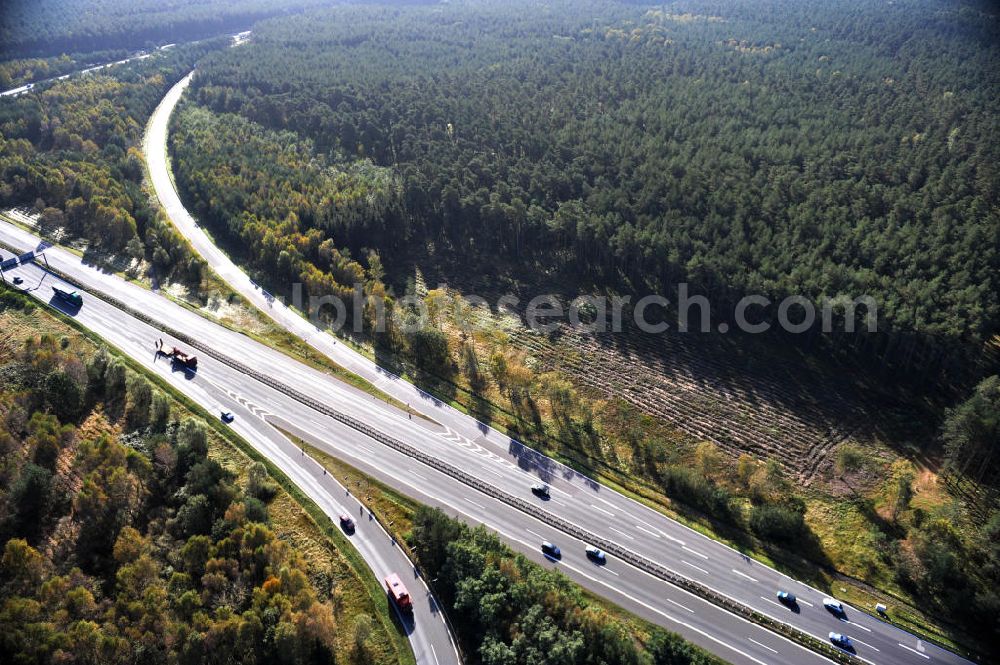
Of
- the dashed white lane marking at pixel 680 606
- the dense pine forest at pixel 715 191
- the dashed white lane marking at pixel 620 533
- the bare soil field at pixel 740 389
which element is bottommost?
the dashed white lane marking at pixel 680 606

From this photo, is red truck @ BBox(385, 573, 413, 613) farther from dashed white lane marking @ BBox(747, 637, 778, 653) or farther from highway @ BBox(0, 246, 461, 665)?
dashed white lane marking @ BBox(747, 637, 778, 653)

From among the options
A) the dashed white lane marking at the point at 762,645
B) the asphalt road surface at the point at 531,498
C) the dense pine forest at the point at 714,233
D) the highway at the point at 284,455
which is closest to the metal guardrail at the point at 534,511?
the asphalt road surface at the point at 531,498

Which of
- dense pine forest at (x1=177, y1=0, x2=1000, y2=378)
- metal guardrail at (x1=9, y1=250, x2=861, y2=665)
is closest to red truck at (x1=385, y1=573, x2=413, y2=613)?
metal guardrail at (x1=9, y1=250, x2=861, y2=665)

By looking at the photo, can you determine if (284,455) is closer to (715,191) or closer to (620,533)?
(620,533)

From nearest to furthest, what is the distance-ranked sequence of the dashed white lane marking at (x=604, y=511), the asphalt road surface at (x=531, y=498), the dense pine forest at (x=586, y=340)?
1. the asphalt road surface at (x=531, y=498)
2. the dense pine forest at (x=586, y=340)
3. the dashed white lane marking at (x=604, y=511)

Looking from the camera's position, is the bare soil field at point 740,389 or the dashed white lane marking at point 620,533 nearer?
the dashed white lane marking at point 620,533

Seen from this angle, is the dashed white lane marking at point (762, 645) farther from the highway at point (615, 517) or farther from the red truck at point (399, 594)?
the red truck at point (399, 594)

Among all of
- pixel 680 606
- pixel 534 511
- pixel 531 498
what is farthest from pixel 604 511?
pixel 680 606
